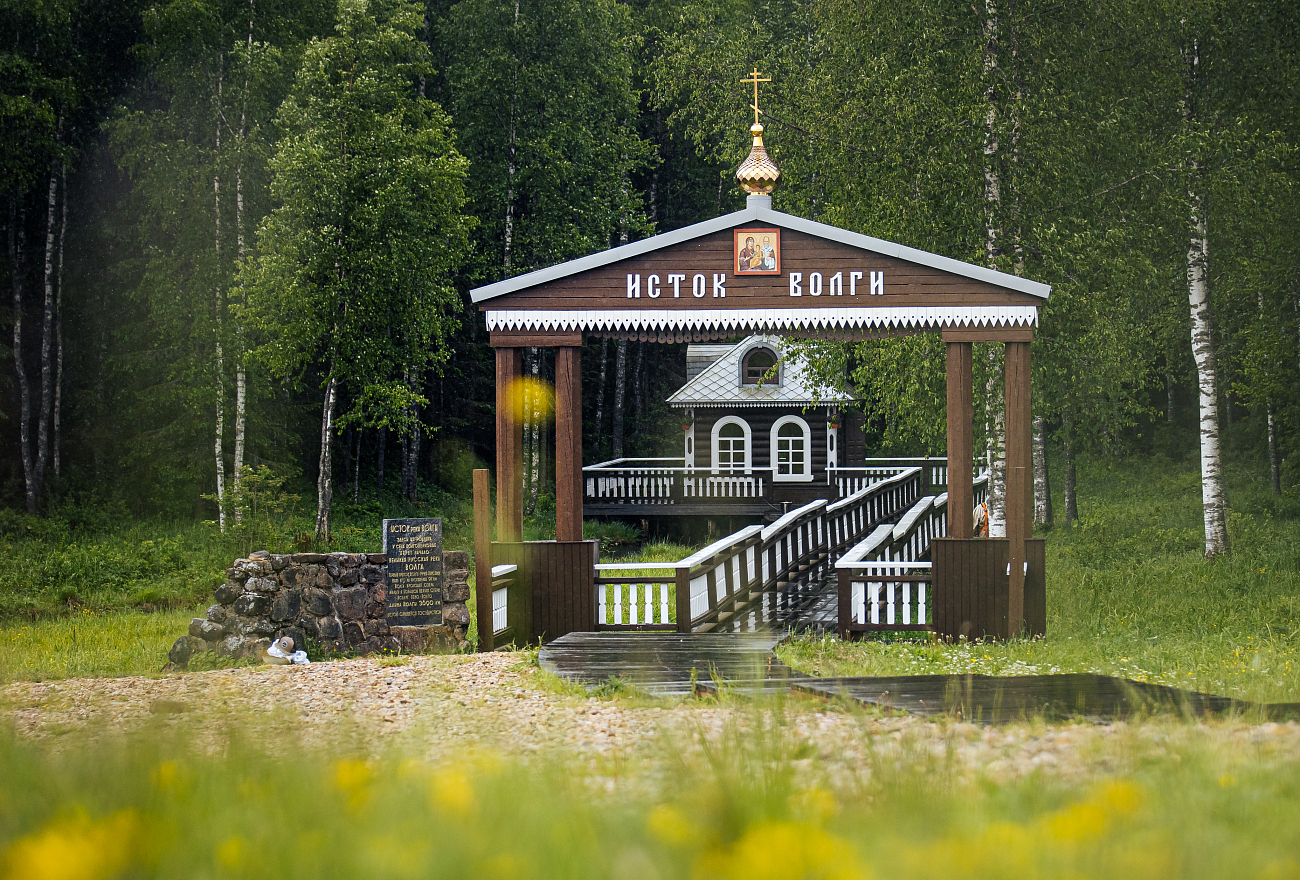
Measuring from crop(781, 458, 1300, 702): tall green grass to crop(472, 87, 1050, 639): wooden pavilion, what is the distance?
1.46 metres

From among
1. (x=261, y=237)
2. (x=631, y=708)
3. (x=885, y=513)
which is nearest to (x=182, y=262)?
(x=261, y=237)

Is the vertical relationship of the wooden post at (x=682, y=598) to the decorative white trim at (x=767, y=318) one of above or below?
below

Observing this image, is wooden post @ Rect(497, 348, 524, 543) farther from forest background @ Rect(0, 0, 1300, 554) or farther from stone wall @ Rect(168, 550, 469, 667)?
forest background @ Rect(0, 0, 1300, 554)

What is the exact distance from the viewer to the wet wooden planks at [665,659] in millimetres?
7961

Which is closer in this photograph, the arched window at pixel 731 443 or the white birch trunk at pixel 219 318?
the white birch trunk at pixel 219 318

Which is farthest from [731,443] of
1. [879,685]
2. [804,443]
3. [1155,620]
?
[879,685]

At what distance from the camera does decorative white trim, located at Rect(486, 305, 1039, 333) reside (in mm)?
11797

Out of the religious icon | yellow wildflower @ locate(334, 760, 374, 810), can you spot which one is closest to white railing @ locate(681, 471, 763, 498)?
the religious icon

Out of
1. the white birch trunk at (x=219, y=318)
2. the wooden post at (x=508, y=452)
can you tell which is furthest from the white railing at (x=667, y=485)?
the wooden post at (x=508, y=452)

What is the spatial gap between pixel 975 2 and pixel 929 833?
1673cm

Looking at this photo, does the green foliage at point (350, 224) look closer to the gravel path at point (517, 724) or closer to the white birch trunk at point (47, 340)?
the white birch trunk at point (47, 340)

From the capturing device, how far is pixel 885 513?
81.5ft

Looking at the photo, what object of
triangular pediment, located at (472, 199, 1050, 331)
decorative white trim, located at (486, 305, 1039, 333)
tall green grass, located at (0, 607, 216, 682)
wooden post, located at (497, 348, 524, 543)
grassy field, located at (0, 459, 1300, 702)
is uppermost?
triangular pediment, located at (472, 199, 1050, 331)

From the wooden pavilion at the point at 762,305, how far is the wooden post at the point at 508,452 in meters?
0.02
